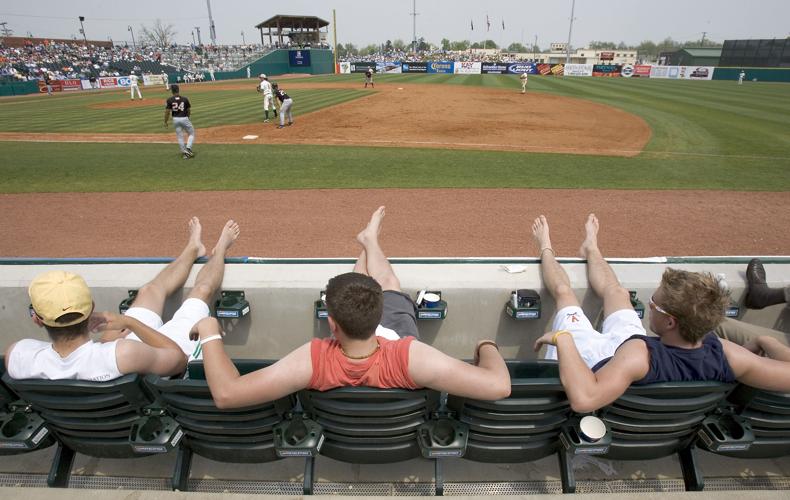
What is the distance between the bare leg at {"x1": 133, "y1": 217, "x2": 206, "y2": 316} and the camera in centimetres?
306

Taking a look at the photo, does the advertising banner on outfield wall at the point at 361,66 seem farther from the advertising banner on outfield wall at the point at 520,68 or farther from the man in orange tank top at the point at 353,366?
the man in orange tank top at the point at 353,366

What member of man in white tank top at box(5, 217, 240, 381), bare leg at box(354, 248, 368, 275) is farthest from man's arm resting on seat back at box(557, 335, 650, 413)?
man in white tank top at box(5, 217, 240, 381)

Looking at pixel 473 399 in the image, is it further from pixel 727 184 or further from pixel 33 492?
pixel 727 184

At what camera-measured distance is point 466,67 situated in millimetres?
50750

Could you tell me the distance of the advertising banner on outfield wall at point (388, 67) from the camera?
52.8m

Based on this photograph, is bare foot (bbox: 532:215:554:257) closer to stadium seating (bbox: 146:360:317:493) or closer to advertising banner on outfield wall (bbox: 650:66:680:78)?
stadium seating (bbox: 146:360:317:493)

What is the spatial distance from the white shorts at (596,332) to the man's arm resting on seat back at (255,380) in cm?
161

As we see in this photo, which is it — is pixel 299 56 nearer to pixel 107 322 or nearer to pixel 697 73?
pixel 697 73

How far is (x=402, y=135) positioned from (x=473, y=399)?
1383 cm

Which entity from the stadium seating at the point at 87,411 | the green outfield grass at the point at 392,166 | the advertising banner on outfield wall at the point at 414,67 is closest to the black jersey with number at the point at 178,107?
the green outfield grass at the point at 392,166

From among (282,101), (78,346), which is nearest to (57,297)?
(78,346)

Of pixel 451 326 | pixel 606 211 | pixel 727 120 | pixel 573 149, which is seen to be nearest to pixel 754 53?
pixel 727 120

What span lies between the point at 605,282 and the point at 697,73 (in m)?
54.7

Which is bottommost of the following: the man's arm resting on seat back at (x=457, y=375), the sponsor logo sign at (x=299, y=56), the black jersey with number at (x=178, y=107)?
the man's arm resting on seat back at (x=457, y=375)
